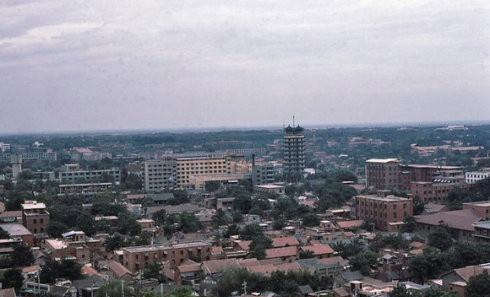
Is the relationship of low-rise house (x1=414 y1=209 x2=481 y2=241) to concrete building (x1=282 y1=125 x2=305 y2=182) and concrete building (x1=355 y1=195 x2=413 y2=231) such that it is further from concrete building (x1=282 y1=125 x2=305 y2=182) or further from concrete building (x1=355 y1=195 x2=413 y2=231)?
concrete building (x1=282 y1=125 x2=305 y2=182)

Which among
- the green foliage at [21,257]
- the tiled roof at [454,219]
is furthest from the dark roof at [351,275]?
the green foliage at [21,257]

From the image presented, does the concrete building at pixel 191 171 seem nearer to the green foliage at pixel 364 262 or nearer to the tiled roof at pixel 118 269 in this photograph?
the tiled roof at pixel 118 269

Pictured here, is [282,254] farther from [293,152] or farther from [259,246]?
[293,152]

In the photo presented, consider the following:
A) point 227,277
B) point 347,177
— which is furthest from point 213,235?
point 347,177

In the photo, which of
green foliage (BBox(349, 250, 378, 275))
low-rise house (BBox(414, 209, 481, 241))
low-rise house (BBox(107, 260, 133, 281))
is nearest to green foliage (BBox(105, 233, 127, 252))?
low-rise house (BBox(107, 260, 133, 281))

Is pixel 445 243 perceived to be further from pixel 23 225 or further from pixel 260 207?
pixel 23 225

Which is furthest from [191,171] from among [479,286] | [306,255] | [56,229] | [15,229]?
[479,286]

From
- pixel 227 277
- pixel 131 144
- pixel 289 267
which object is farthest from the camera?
pixel 131 144
